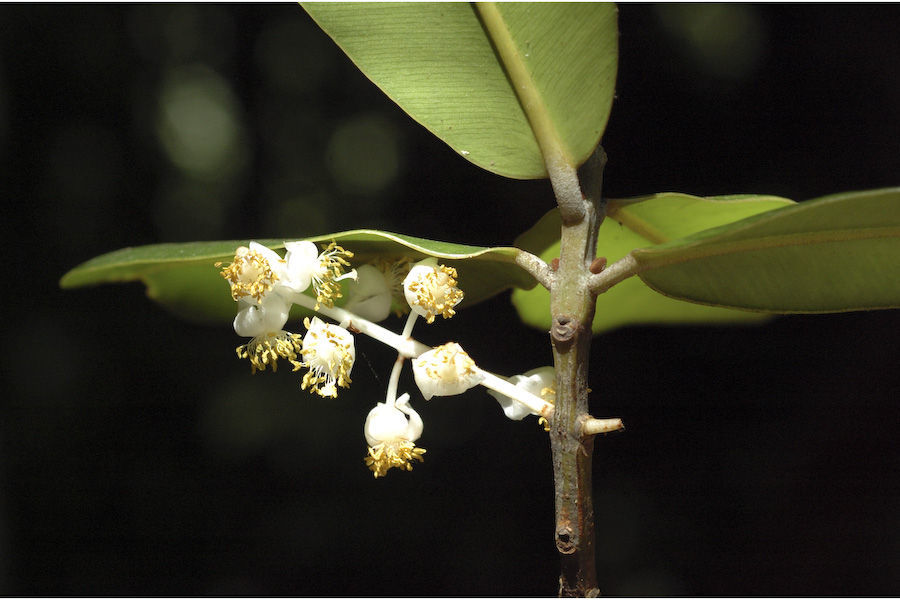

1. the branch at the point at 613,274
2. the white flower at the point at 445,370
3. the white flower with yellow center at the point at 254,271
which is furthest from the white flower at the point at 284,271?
the branch at the point at 613,274

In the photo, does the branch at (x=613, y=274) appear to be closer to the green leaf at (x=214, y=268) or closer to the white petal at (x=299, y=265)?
the green leaf at (x=214, y=268)

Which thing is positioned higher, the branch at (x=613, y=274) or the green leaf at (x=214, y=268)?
the green leaf at (x=214, y=268)

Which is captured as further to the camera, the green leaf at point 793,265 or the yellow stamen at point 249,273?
the yellow stamen at point 249,273

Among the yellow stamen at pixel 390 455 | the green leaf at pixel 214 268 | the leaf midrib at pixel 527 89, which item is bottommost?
the yellow stamen at pixel 390 455

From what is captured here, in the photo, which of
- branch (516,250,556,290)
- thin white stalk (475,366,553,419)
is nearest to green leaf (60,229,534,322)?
branch (516,250,556,290)

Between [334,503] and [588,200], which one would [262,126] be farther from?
[588,200]

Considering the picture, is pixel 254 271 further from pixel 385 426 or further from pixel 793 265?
pixel 793 265

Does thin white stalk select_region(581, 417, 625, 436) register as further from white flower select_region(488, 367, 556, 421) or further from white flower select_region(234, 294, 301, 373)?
white flower select_region(234, 294, 301, 373)
